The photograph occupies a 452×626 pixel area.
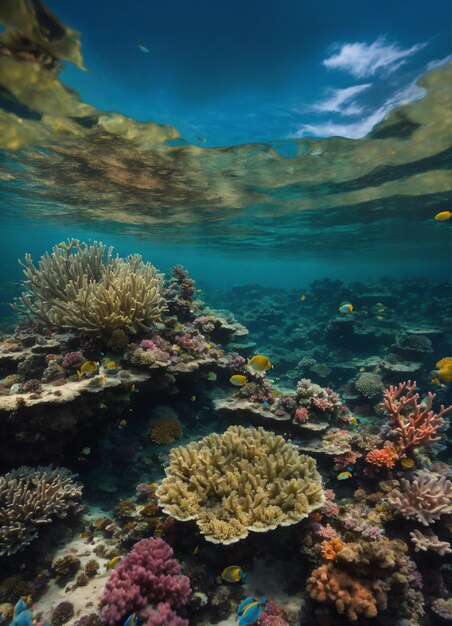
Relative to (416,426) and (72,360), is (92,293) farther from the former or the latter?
(416,426)

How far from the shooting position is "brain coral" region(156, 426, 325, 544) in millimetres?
4961

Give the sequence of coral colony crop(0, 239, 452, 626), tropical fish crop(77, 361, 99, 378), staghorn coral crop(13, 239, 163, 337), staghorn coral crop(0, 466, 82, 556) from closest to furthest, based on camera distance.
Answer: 1. coral colony crop(0, 239, 452, 626)
2. staghorn coral crop(0, 466, 82, 556)
3. tropical fish crop(77, 361, 99, 378)
4. staghorn coral crop(13, 239, 163, 337)

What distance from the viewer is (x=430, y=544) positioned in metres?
5.05

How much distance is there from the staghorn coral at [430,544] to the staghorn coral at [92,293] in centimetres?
663

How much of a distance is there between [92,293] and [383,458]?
720cm

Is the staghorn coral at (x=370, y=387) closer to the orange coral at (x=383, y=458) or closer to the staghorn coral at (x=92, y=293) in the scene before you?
the orange coral at (x=383, y=458)

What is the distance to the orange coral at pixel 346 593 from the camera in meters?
4.23

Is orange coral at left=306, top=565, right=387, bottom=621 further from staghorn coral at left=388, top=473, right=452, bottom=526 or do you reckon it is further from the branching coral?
the branching coral

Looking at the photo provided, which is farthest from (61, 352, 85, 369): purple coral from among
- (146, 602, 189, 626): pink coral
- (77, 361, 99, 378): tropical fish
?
(146, 602, 189, 626): pink coral

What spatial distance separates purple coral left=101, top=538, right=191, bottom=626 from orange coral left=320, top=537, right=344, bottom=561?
82.3 inches

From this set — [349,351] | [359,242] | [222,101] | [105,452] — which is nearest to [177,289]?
[105,452]

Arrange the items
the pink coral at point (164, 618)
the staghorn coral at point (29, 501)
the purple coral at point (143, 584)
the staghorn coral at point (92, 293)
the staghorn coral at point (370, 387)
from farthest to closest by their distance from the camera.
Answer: the staghorn coral at point (370, 387) < the staghorn coral at point (92, 293) < the staghorn coral at point (29, 501) < the purple coral at point (143, 584) < the pink coral at point (164, 618)

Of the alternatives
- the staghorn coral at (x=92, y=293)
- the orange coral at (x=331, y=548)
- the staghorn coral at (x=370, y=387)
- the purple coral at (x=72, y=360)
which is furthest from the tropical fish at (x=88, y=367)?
the staghorn coral at (x=370, y=387)

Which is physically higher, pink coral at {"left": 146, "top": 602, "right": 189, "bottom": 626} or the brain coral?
the brain coral
